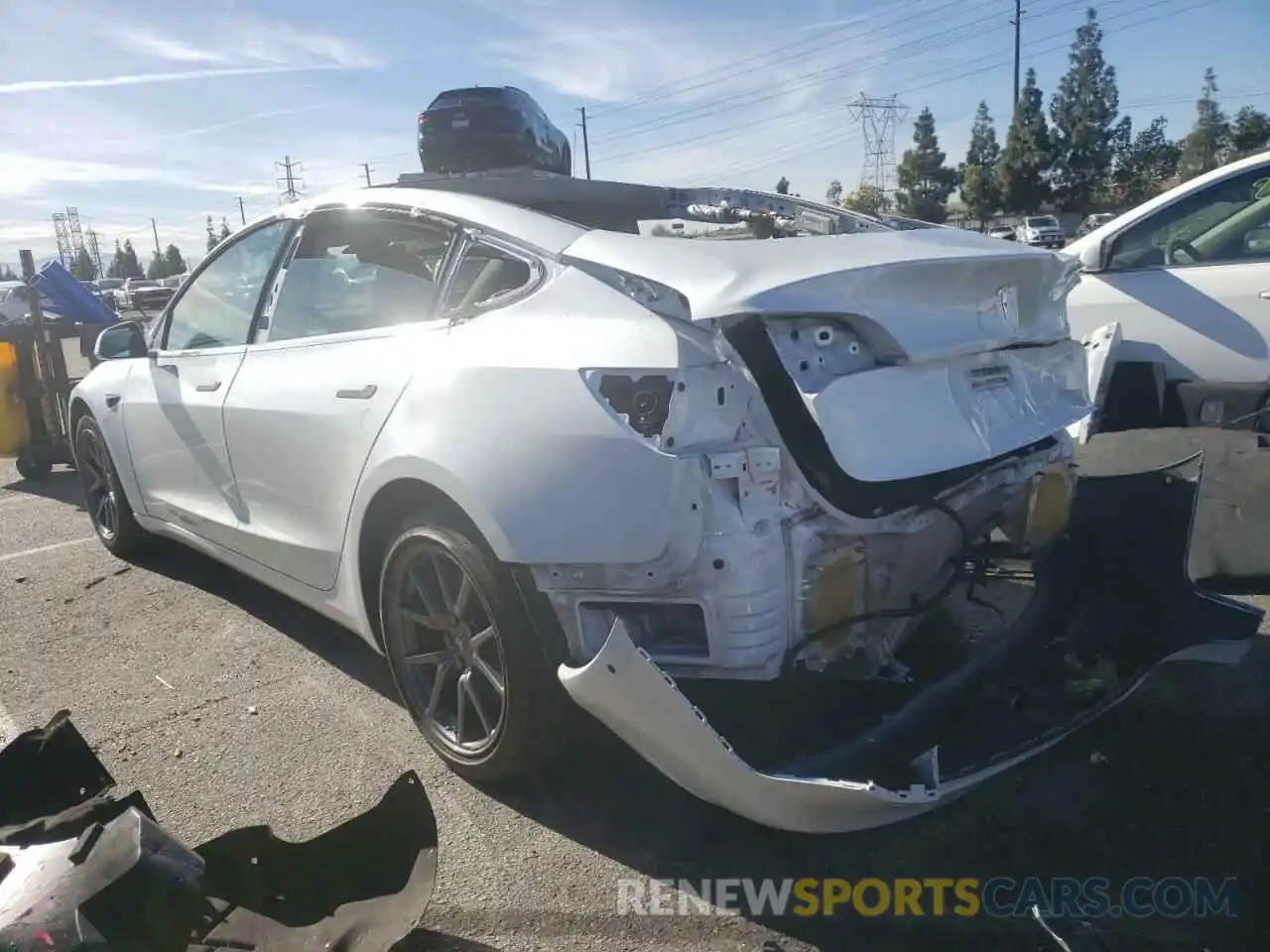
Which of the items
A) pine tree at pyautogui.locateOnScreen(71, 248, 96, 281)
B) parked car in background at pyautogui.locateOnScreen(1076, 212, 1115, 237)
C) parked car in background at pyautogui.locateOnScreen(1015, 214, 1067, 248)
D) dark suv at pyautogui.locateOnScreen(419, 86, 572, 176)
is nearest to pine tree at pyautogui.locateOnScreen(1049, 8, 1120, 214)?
parked car in background at pyautogui.locateOnScreen(1015, 214, 1067, 248)

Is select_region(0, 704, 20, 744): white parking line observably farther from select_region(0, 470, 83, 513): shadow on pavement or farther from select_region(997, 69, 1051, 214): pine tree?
select_region(997, 69, 1051, 214): pine tree

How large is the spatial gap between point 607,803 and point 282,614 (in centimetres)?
231

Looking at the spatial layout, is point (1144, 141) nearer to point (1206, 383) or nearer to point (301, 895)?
point (1206, 383)

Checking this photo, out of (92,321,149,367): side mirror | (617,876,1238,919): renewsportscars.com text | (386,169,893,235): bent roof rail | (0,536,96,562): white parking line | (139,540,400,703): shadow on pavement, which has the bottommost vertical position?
(617,876,1238,919): renewsportscars.com text

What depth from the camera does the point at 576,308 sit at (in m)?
2.55

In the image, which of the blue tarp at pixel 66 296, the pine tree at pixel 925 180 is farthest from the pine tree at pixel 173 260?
the blue tarp at pixel 66 296

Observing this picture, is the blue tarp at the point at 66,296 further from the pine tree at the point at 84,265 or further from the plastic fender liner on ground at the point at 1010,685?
the pine tree at the point at 84,265

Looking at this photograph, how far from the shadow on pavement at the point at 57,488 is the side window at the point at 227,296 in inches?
137

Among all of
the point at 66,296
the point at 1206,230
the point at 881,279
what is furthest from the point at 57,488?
the point at 1206,230

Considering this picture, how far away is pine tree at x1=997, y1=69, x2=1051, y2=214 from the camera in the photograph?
58.4m

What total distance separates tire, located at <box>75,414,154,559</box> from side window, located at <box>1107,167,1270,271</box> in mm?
5415

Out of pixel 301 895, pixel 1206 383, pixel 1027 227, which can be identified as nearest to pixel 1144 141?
pixel 1027 227

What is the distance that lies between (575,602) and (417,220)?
1441 millimetres

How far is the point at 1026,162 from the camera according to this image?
192ft
